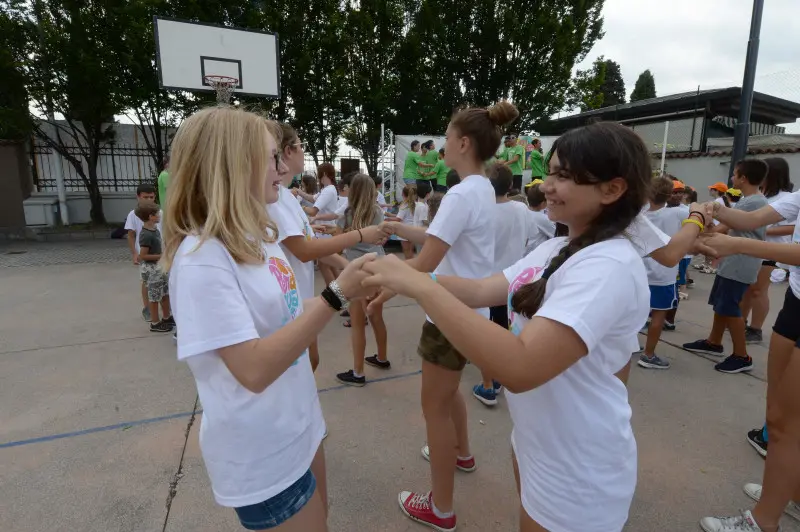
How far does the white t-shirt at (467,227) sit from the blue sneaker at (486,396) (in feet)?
4.51

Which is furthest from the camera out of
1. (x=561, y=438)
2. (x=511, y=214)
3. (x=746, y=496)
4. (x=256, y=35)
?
(x=256, y=35)

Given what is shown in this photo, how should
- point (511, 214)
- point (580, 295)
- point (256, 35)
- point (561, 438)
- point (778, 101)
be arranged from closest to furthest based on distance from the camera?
point (580, 295), point (561, 438), point (511, 214), point (256, 35), point (778, 101)

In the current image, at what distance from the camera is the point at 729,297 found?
162 inches

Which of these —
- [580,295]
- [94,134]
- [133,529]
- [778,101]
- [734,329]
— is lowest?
[133,529]

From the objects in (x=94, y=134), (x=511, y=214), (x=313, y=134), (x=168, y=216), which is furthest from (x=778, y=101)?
(x=94, y=134)

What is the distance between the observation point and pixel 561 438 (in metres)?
1.19

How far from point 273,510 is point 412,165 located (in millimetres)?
10218

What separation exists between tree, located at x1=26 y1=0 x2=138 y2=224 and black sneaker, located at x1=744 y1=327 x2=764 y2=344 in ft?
47.8

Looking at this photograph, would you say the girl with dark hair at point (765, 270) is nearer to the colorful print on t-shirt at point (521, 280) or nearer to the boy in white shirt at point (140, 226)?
the colorful print on t-shirt at point (521, 280)

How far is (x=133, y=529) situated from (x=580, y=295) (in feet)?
8.30

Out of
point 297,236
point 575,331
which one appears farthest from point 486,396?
point 575,331

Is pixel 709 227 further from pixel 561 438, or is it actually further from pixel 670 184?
pixel 670 184

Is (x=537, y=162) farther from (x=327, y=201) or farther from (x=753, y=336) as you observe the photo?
(x=753, y=336)

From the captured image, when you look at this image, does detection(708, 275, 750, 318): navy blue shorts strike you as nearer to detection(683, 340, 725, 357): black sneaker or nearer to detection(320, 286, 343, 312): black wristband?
detection(683, 340, 725, 357): black sneaker
